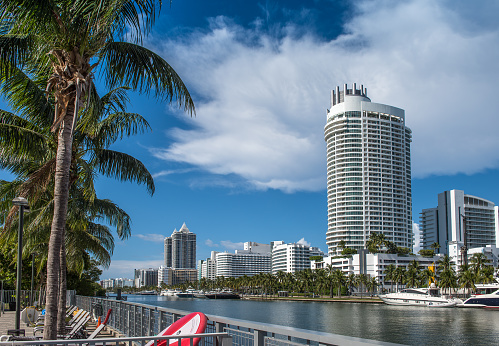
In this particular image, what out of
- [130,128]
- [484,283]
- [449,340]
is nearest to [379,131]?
[484,283]

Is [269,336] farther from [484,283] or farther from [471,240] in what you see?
[471,240]

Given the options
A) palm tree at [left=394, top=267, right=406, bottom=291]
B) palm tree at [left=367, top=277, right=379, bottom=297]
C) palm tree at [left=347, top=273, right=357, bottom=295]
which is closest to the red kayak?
palm tree at [left=394, top=267, right=406, bottom=291]

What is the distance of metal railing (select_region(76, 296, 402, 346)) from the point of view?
179 inches

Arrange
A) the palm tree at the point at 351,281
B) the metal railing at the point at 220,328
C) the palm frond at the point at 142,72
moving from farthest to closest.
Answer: the palm tree at the point at 351,281, the palm frond at the point at 142,72, the metal railing at the point at 220,328

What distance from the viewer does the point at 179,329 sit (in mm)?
6438

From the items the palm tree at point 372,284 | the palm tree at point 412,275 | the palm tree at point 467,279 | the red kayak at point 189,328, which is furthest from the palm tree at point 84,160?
the palm tree at point 372,284

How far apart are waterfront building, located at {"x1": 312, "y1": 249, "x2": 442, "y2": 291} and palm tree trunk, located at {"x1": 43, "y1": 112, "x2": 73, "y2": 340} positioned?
471 feet

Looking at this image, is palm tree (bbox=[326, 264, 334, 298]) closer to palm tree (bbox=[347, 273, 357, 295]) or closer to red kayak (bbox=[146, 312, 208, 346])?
palm tree (bbox=[347, 273, 357, 295])

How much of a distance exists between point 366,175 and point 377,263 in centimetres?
3539

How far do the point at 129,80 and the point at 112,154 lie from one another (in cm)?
429

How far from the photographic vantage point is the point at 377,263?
145m

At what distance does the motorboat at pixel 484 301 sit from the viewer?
87500 mm

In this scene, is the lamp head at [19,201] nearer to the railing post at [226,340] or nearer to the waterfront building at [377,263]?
the railing post at [226,340]

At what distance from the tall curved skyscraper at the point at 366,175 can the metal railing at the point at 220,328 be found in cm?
14939
